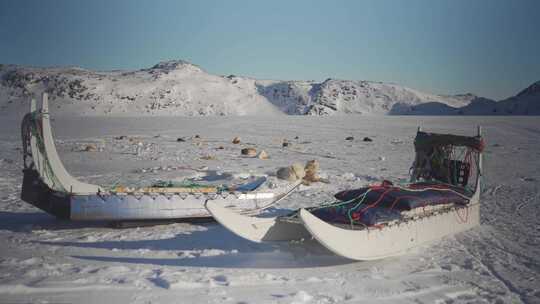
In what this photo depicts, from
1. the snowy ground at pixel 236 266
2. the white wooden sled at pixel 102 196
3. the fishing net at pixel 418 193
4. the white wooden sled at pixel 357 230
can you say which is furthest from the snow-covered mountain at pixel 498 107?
the white wooden sled at pixel 102 196

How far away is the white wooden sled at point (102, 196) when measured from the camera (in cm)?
800

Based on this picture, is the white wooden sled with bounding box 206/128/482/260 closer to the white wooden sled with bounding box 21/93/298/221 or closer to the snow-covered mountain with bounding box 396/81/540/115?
the white wooden sled with bounding box 21/93/298/221

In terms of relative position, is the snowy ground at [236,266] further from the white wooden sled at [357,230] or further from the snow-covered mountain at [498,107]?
the snow-covered mountain at [498,107]

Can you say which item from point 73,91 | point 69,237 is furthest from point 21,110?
point 69,237

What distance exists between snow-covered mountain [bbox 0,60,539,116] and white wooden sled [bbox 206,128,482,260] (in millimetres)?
82942

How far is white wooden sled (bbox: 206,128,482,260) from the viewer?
581 cm

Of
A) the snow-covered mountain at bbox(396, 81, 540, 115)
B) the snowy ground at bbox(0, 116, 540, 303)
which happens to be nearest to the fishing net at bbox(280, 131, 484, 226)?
the snowy ground at bbox(0, 116, 540, 303)

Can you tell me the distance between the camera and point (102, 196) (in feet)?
26.4

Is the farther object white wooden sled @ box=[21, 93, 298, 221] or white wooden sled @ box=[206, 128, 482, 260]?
white wooden sled @ box=[21, 93, 298, 221]

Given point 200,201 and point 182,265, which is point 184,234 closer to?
point 200,201

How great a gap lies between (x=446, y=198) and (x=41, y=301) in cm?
680

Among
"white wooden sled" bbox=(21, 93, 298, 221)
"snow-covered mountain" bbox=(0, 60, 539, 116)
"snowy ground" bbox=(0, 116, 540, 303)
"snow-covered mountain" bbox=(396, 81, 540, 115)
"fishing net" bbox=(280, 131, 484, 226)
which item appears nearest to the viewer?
A: "snowy ground" bbox=(0, 116, 540, 303)

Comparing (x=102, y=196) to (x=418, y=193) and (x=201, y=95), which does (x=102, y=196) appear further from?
(x=201, y=95)

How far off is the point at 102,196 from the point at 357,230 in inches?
192
